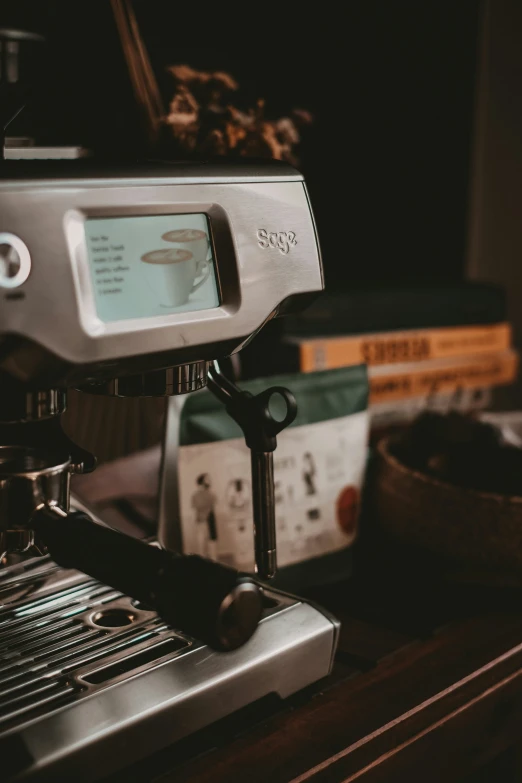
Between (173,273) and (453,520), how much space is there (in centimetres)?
44

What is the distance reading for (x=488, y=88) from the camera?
148 cm

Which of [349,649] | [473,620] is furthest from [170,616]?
[473,620]

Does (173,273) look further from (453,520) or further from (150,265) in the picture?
(453,520)

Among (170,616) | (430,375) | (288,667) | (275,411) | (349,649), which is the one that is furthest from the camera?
(430,375)

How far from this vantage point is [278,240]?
49 cm

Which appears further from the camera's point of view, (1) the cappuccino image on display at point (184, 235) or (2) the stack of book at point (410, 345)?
(2) the stack of book at point (410, 345)

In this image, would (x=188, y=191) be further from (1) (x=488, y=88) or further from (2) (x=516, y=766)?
(1) (x=488, y=88)

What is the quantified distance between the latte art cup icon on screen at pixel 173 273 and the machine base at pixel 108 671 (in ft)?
0.73

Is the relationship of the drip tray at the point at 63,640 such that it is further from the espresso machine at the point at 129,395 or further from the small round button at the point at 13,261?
the small round button at the point at 13,261

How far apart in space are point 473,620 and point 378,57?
96 centimetres

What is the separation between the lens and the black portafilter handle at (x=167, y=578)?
0.40m

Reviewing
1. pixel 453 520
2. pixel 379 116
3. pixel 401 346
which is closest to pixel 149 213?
pixel 453 520

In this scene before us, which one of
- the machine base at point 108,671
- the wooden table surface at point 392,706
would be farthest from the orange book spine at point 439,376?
the machine base at point 108,671

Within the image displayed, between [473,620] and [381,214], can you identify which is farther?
[381,214]
